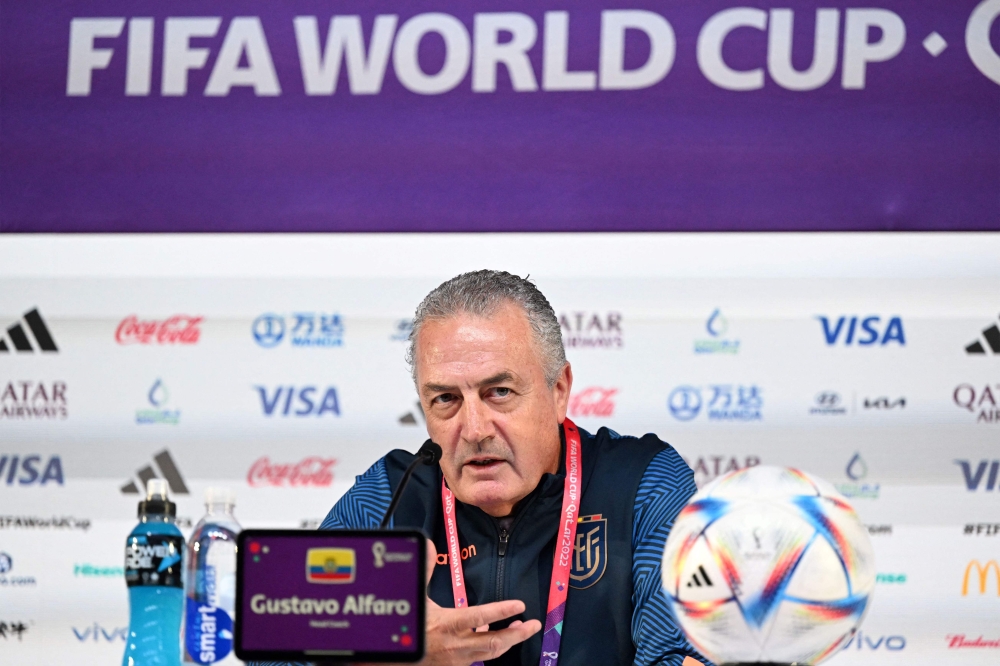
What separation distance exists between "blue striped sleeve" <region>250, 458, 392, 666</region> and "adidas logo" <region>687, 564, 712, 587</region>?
101cm

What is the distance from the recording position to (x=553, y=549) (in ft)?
6.98

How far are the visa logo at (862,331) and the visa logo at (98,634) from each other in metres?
2.50

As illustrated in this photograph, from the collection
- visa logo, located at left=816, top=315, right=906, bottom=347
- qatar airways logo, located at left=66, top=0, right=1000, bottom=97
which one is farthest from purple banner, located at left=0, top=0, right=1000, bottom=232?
visa logo, located at left=816, top=315, right=906, bottom=347

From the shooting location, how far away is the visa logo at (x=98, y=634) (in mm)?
3799

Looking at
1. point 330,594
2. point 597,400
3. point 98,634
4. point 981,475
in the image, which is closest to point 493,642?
point 330,594

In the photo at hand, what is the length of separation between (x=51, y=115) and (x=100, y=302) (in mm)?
692

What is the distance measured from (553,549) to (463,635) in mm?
602

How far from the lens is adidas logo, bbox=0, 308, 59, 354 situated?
12.8 ft

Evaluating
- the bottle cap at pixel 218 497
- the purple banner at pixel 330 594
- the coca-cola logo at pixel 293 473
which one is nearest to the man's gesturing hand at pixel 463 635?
the purple banner at pixel 330 594

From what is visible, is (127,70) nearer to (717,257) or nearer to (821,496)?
(717,257)

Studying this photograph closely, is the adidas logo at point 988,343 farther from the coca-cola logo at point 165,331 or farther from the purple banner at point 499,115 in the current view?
the coca-cola logo at point 165,331

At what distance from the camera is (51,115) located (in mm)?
3994

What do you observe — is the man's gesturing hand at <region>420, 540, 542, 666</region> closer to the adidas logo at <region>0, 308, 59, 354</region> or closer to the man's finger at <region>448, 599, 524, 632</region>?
the man's finger at <region>448, 599, 524, 632</region>

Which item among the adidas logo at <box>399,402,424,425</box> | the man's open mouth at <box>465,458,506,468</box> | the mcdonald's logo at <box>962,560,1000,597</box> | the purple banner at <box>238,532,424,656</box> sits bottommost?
the mcdonald's logo at <box>962,560,1000,597</box>
